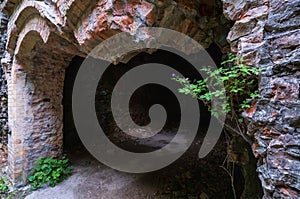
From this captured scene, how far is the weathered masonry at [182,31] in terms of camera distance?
802 mm

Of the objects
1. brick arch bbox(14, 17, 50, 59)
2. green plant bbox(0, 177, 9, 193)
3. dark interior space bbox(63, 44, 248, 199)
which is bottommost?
green plant bbox(0, 177, 9, 193)

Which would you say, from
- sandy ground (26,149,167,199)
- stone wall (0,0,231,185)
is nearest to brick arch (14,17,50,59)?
stone wall (0,0,231,185)

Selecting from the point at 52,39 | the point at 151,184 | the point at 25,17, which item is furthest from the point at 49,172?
the point at 25,17

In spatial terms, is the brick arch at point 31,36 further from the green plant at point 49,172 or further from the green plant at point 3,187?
the green plant at point 3,187

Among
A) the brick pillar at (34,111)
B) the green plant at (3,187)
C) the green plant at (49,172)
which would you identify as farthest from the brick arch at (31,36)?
the green plant at (3,187)

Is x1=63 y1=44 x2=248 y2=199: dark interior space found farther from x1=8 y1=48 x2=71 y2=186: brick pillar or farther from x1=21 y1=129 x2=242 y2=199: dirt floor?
x1=8 y1=48 x2=71 y2=186: brick pillar

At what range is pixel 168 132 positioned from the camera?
680cm

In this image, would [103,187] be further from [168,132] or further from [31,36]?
[168,132]

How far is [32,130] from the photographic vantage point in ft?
10.8

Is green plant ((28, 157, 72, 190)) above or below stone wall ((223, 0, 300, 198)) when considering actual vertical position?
below

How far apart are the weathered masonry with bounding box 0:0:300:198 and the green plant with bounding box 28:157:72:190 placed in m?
0.16

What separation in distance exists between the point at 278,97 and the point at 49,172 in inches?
151

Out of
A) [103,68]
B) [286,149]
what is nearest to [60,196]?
[286,149]

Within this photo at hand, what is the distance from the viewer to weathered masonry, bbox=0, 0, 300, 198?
802 millimetres
